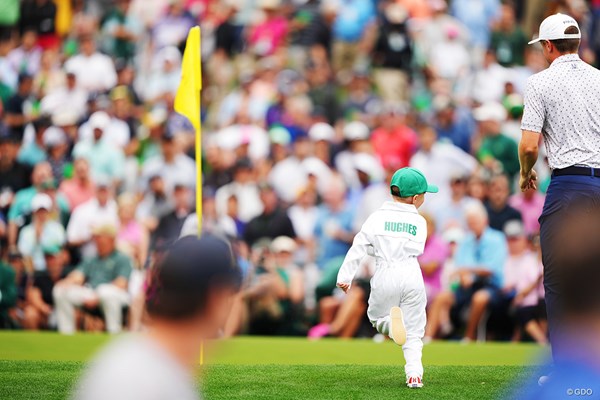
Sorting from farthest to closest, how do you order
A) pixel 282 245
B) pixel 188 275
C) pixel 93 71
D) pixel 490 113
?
pixel 93 71 < pixel 490 113 < pixel 282 245 < pixel 188 275

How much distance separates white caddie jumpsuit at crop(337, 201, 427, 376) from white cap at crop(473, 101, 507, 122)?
8139 millimetres

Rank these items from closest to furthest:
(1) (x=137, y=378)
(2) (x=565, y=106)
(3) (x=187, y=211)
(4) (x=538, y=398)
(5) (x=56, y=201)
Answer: (1) (x=137, y=378) → (4) (x=538, y=398) → (2) (x=565, y=106) → (3) (x=187, y=211) → (5) (x=56, y=201)

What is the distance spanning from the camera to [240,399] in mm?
8516

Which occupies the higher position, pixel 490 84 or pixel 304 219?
pixel 490 84

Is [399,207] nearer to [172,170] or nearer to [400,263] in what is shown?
[400,263]

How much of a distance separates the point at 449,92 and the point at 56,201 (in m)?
6.21

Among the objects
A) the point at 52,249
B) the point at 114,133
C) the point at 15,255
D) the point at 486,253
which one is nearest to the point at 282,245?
the point at 486,253

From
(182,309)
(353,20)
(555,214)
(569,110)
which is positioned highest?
(353,20)

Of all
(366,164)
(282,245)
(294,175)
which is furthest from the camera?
(294,175)

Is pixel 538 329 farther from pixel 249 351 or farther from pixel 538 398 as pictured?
pixel 538 398

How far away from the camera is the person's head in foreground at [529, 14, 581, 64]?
26.6ft

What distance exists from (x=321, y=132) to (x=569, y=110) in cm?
952

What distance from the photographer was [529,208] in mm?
15305

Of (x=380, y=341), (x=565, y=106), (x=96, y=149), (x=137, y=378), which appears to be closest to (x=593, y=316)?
(x=137, y=378)
